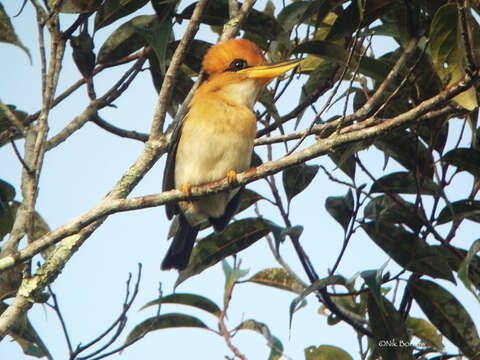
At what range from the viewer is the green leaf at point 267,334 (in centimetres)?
268

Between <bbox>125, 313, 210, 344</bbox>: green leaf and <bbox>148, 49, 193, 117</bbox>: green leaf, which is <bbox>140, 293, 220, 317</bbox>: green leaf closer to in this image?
<bbox>125, 313, 210, 344</bbox>: green leaf

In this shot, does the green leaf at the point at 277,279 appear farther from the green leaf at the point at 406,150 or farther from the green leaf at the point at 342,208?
the green leaf at the point at 406,150

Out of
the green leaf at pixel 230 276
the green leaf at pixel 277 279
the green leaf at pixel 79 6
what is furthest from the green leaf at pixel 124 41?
the green leaf at pixel 277 279

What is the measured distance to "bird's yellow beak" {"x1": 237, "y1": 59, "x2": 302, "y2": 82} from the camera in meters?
2.97

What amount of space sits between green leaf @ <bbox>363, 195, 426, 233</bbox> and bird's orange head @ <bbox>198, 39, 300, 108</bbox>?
1.01 metres

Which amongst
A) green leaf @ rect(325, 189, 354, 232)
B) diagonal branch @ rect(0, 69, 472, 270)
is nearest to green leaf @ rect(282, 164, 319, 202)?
green leaf @ rect(325, 189, 354, 232)

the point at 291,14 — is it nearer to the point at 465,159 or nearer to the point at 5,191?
the point at 465,159

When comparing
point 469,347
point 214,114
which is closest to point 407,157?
point 469,347

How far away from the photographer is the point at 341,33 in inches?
100.0

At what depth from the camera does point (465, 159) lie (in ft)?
8.45

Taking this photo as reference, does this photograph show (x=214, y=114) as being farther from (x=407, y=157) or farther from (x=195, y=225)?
(x=407, y=157)

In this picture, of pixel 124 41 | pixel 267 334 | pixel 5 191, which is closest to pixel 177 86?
pixel 124 41

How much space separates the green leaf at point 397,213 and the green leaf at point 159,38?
109cm

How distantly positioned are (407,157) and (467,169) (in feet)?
0.86
